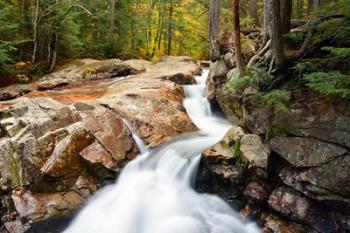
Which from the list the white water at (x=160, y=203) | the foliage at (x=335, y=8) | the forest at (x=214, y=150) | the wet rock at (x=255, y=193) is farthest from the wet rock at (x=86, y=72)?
the foliage at (x=335, y=8)

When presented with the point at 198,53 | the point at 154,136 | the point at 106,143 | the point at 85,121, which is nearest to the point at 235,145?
the point at 154,136

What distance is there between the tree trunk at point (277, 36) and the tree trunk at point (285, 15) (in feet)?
1.51

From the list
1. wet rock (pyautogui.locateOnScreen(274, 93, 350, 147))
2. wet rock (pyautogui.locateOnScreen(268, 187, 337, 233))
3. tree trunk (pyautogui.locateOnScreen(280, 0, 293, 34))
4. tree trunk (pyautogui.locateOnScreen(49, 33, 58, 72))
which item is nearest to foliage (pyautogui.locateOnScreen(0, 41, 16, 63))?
tree trunk (pyautogui.locateOnScreen(49, 33, 58, 72))

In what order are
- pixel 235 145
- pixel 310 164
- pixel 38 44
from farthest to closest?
pixel 38 44 → pixel 235 145 → pixel 310 164

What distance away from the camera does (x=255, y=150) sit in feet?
21.9

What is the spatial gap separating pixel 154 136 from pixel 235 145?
234cm

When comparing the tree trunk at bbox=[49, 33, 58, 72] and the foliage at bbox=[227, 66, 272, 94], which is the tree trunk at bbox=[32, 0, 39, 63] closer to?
the tree trunk at bbox=[49, 33, 58, 72]

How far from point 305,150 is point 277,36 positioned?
206 centimetres

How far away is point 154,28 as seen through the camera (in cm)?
2503

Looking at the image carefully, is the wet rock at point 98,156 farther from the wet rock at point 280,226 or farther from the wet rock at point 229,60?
the wet rock at point 229,60

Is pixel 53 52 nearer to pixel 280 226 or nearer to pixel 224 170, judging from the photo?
pixel 224 170

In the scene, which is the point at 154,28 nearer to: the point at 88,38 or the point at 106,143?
the point at 88,38

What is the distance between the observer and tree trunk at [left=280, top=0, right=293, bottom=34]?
6.60 metres

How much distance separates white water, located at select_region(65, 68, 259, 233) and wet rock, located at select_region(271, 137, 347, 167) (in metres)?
1.49
